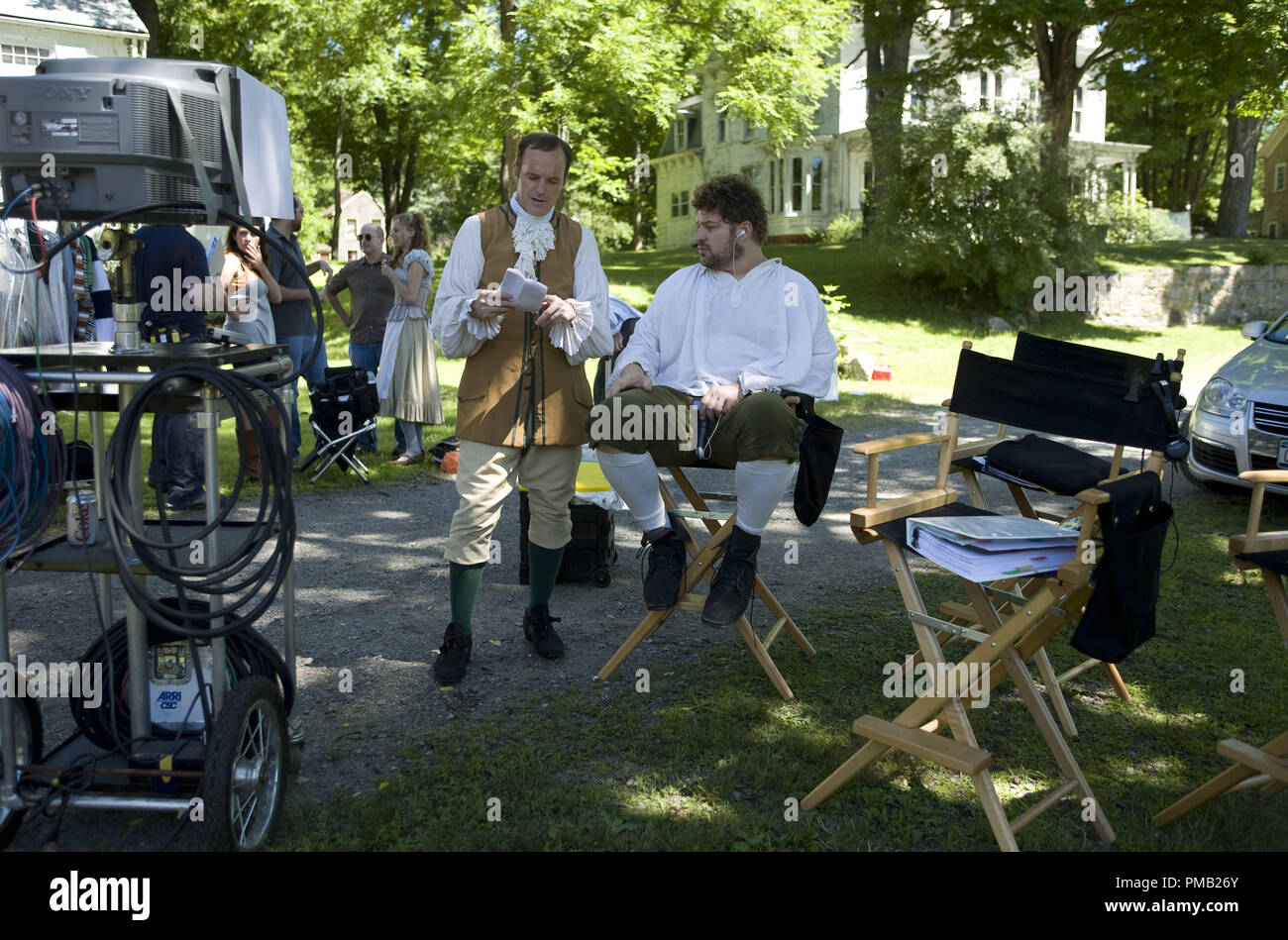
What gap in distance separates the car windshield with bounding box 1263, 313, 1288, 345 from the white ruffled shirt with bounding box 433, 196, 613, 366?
5.96 meters

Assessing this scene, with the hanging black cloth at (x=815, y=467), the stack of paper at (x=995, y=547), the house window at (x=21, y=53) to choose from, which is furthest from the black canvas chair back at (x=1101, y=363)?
the house window at (x=21, y=53)

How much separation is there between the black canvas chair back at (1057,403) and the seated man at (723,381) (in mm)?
630

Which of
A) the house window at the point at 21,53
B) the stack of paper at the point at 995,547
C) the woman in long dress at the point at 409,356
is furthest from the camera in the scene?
the house window at the point at 21,53

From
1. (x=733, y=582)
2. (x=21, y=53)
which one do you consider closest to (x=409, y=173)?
(x=21, y=53)

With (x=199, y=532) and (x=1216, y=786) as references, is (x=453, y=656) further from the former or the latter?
(x=1216, y=786)

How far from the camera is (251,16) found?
928 inches

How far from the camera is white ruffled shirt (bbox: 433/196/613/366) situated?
13.3 feet

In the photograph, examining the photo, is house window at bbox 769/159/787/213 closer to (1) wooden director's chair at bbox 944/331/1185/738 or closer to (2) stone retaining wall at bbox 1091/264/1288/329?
(2) stone retaining wall at bbox 1091/264/1288/329

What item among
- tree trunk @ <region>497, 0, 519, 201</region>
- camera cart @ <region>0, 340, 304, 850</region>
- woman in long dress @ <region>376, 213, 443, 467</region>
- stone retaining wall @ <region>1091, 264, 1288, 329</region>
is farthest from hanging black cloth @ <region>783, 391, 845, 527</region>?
stone retaining wall @ <region>1091, 264, 1288, 329</region>

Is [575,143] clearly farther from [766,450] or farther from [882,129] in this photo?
[766,450]

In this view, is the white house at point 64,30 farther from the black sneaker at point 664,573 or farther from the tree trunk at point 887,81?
the black sneaker at point 664,573

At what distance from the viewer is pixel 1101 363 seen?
4.03 meters

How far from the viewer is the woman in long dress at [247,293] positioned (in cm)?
717
